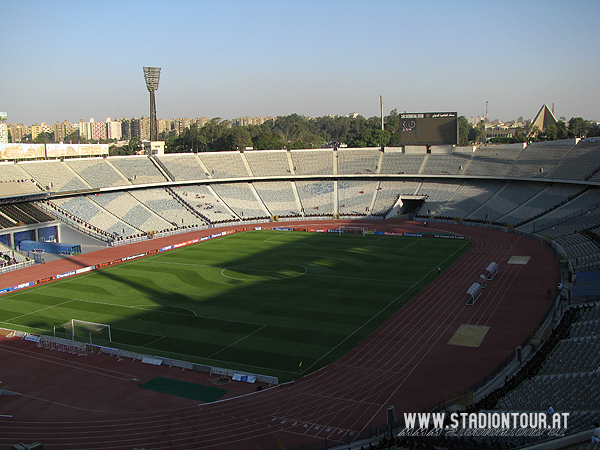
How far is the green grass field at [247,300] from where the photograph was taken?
27609 mm

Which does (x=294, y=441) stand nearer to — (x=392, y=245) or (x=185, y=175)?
(x=392, y=245)

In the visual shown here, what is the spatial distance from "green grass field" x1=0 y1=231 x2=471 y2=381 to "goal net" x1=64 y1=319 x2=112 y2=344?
133 mm

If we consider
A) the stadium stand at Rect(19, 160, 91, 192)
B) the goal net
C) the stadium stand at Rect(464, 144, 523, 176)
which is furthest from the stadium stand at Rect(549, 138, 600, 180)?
the stadium stand at Rect(19, 160, 91, 192)

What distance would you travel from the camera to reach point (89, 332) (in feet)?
96.9

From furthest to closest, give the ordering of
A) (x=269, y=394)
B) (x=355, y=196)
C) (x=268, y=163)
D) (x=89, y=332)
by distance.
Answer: (x=268, y=163) < (x=355, y=196) < (x=89, y=332) < (x=269, y=394)

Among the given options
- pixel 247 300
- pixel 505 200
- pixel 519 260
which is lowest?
pixel 247 300

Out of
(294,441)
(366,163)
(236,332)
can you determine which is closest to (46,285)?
(236,332)

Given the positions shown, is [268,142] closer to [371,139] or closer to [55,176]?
[371,139]

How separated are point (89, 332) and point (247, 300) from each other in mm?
10287

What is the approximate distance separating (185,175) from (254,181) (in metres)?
10.4

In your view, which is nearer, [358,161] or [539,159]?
[539,159]

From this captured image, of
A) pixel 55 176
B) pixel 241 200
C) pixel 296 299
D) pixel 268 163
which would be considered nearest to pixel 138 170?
pixel 55 176

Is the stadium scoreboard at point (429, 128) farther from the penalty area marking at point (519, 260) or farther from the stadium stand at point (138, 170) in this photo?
the stadium stand at point (138, 170)

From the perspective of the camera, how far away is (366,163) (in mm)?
80125
